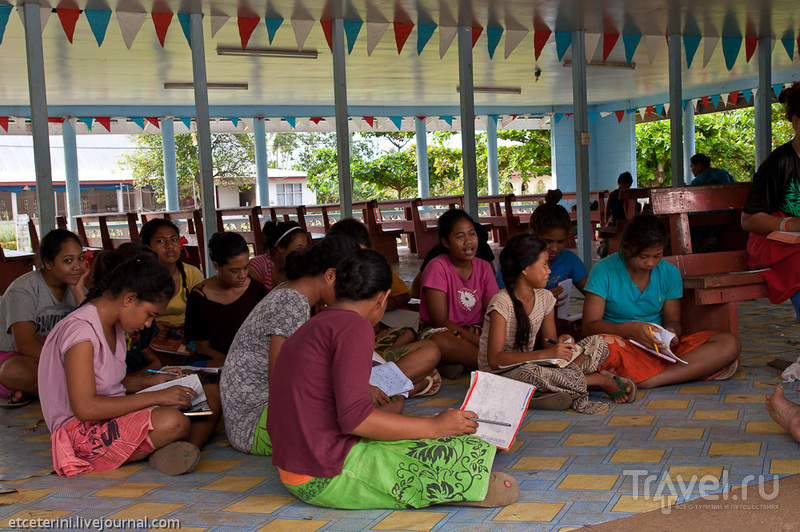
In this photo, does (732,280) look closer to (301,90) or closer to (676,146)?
(676,146)

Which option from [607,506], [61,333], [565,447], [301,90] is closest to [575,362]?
[565,447]

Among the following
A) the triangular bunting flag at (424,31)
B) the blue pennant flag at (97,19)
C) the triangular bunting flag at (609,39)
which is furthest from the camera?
the triangular bunting flag at (609,39)

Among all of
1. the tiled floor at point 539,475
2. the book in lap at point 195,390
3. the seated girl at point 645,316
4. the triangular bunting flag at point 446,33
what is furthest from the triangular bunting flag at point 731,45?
the book in lap at point 195,390

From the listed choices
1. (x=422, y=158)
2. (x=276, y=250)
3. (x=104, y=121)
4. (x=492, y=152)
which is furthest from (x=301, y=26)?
(x=492, y=152)

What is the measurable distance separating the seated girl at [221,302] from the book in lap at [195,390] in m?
0.76

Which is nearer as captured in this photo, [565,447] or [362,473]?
[362,473]

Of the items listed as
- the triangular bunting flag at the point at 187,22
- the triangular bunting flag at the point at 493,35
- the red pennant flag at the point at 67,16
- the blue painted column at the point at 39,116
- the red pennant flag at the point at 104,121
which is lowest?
the blue painted column at the point at 39,116

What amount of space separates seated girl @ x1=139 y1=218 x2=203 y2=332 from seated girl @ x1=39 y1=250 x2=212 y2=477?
1566mm

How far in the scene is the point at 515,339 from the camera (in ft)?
12.6

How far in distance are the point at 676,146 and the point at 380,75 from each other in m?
4.89

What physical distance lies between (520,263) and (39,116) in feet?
13.8

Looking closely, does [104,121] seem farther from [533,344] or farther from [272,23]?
[533,344]

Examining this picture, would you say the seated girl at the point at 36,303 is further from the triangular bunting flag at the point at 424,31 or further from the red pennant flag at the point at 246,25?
the triangular bunting flag at the point at 424,31

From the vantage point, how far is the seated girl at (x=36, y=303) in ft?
13.0
